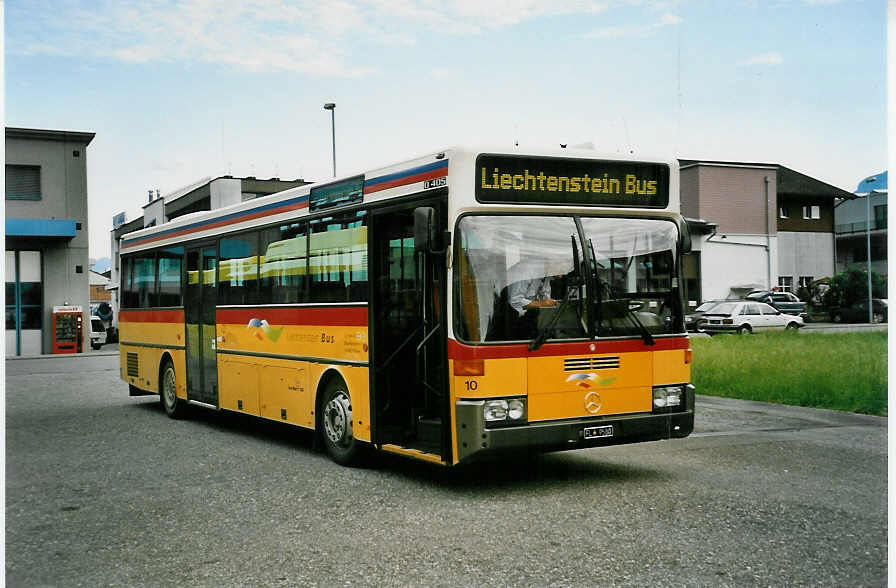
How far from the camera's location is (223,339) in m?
12.9

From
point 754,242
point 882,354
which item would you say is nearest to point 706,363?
point 882,354

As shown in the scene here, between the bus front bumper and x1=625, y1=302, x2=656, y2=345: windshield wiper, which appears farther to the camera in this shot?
x1=625, y1=302, x2=656, y2=345: windshield wiper

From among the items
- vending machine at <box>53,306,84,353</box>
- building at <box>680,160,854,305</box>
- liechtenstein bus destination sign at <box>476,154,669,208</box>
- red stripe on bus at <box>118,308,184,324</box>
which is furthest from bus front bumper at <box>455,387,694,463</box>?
building at <box>680,160,854,305</box>

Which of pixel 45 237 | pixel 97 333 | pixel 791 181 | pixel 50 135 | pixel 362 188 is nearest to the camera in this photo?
pixel 362 188

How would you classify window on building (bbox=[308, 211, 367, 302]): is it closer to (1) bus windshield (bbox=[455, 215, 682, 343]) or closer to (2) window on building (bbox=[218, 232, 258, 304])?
(2) window on building (bbox=[218, 232, 258, 304])

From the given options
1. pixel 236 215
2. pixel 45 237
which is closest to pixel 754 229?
pixel 45 237

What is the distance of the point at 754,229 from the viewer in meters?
49.0

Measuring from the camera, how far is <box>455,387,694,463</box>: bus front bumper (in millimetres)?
8094

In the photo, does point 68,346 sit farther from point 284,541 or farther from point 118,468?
point 284,541

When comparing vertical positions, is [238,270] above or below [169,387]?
above

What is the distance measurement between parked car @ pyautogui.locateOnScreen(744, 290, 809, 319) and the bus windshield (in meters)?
34.9

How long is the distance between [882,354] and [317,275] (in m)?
16.2

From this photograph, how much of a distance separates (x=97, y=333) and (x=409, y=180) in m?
33.6

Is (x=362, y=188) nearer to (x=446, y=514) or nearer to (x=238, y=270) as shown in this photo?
(x=238, y=270)
